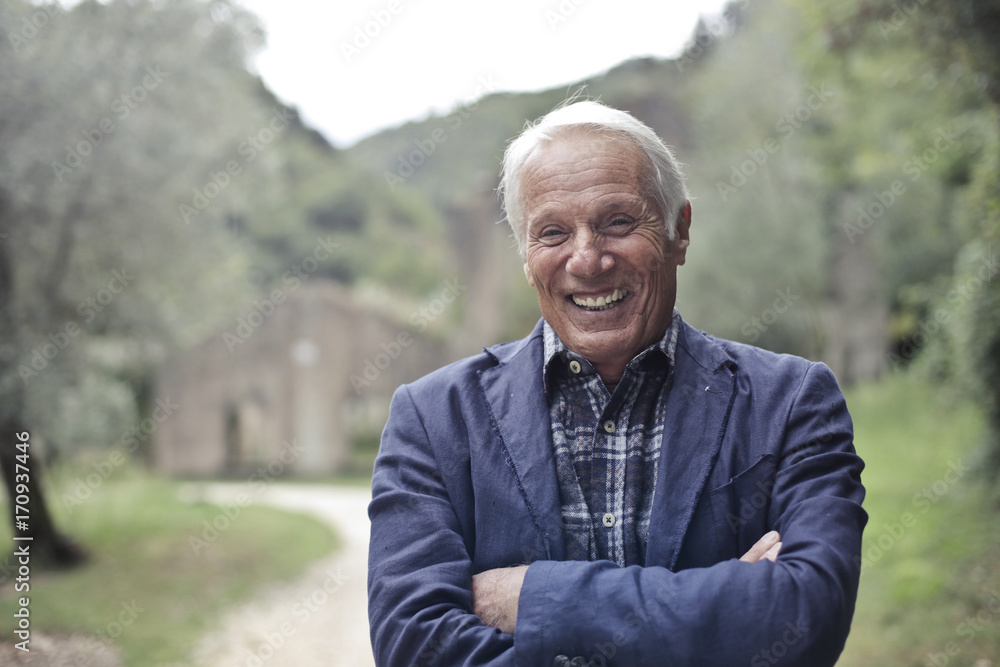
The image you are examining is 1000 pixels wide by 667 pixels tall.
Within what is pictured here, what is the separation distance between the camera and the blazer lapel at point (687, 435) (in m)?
2.12

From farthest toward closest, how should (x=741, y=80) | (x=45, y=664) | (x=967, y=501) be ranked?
(x=741, y=80) < (x=967, y=501) < (x=45, y=664)

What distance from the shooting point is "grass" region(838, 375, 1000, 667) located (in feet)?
20.0

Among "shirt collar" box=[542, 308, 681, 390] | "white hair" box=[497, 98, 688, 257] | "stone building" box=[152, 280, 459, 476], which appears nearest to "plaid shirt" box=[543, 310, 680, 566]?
"shirt collar" box=[542, 308, 681, 390]

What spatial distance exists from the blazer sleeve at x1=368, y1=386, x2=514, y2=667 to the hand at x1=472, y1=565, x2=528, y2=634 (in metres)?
0.03

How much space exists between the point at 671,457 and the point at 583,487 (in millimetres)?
258

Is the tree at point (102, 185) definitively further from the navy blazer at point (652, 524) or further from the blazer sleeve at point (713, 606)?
the blazer sleeve at point (713, 606)

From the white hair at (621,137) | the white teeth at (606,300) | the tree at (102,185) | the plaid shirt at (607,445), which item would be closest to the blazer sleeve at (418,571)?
the plaid shirt at (607,445)

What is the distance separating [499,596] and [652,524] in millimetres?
443

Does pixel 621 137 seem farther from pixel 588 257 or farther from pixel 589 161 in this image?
pixel 588 257

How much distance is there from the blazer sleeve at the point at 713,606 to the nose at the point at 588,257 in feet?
2.57

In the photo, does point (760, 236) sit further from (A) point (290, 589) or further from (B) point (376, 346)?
(A) point (290, 589)

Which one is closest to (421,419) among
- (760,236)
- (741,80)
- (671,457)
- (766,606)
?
(671,457)

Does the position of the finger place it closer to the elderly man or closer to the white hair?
the elderly man

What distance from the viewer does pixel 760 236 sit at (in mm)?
20375
